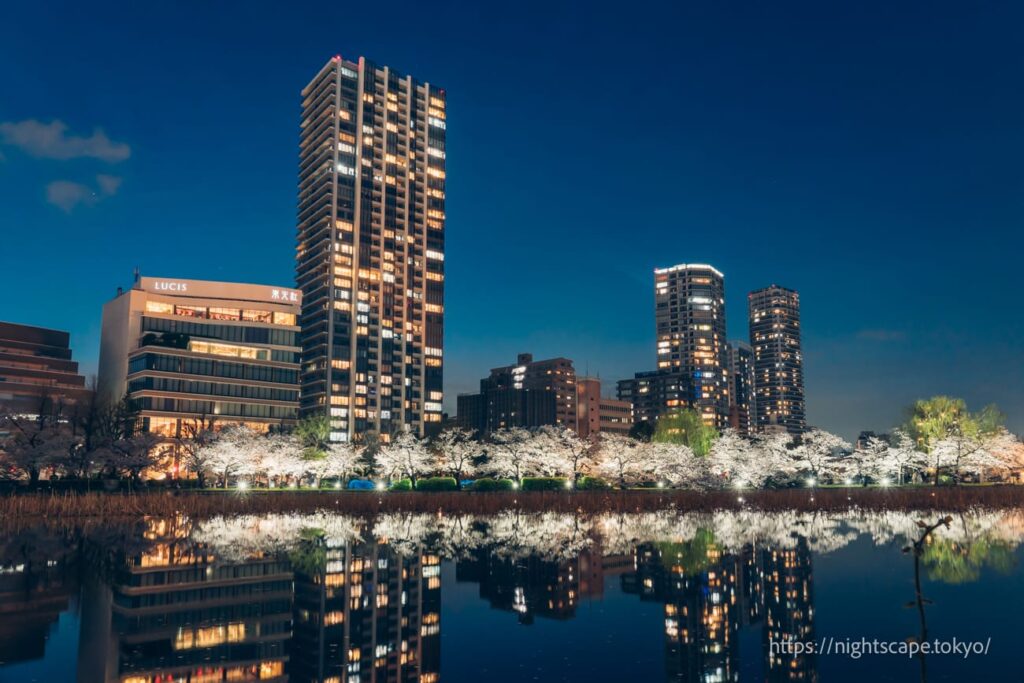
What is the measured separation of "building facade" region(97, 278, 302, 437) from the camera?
15875 centimetres

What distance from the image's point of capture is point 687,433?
134m

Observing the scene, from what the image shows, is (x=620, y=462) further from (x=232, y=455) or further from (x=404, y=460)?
(x=232, y=455)

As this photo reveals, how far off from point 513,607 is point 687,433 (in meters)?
108

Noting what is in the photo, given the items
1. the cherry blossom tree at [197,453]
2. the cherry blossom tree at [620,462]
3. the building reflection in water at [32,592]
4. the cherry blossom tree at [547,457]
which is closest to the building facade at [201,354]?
the cherry blossom tree at [197,453]

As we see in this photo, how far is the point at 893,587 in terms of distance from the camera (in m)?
34.3

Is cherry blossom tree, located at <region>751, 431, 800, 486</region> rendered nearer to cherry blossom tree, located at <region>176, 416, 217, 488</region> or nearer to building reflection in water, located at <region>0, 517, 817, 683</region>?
building reflection in water, located at <region>0, 517, 817, 683</region>

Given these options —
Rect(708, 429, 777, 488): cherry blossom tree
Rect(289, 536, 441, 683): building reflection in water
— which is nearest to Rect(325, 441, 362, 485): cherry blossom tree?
Rect(708, 429, 777, 488): cherry blossom tree

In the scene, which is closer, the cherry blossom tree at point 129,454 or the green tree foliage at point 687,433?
the cherry blossom tree at point 129,454

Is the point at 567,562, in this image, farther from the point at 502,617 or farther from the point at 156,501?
the point at 156,501

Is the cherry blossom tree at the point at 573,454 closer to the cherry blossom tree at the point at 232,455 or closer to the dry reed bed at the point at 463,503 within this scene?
the dry reed bed at the point at 463,503

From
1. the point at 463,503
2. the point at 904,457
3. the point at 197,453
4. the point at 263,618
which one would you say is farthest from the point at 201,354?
the point at 263,618

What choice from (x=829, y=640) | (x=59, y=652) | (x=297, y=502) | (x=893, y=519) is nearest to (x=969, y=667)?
(x=829, y=640)

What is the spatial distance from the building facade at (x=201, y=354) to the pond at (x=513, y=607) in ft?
365

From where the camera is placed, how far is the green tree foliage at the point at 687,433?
130 m
